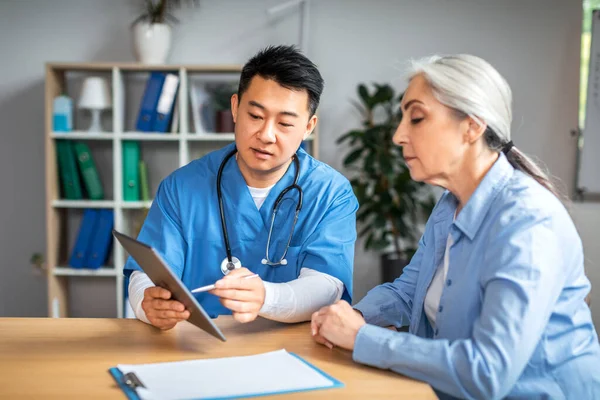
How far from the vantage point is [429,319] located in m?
1.39

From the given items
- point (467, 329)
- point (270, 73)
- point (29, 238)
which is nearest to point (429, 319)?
point (467, 329)

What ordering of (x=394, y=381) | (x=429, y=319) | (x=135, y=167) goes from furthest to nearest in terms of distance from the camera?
(x=135, y=167) < (x=429, y=319) < (x=394, y=381)

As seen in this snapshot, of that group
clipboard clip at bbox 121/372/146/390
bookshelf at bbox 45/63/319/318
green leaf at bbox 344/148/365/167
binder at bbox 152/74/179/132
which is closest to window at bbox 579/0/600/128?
green leaf at bbox 344/148/365/167

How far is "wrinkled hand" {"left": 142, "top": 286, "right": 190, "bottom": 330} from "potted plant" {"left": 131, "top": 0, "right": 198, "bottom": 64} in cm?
247

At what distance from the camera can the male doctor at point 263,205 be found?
1.65 m


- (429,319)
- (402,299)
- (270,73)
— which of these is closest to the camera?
(429,319)

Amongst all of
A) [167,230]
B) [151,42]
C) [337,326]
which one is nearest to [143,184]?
[151,42]

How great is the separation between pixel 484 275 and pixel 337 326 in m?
0.29

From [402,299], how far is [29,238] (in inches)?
118

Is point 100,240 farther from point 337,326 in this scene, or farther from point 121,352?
point 337,326

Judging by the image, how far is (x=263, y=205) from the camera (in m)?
1.72

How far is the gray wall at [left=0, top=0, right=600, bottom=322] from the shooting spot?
3.77 metres

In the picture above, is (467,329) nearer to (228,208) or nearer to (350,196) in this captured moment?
(350,196)

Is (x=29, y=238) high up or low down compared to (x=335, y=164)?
down
